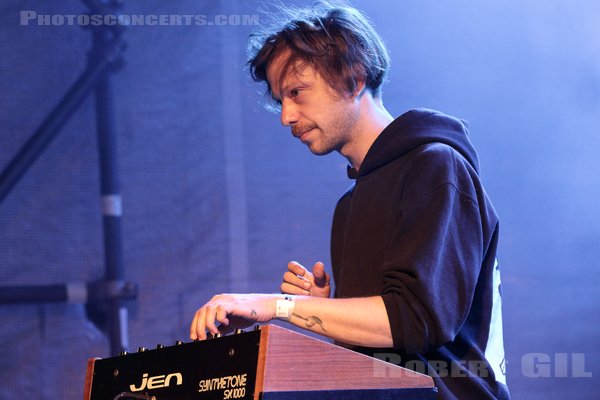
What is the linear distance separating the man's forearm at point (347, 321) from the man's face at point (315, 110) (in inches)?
24.3

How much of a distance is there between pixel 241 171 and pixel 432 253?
1.91 metres

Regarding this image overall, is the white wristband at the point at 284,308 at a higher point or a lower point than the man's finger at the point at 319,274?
higher

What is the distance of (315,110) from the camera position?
2100mm

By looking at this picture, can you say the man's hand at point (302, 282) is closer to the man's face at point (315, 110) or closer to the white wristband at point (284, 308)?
the man's face at point (315, 110)

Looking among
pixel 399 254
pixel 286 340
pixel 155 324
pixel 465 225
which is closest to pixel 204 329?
pixel 286 340

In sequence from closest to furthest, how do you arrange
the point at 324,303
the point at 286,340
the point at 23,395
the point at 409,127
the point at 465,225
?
the point at 286,340 → the point at 324,303 → the point at 465,225 → the point at 409,127 → the point at 23,395

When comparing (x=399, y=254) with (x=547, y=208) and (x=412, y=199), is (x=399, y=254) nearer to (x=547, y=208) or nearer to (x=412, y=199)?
(x=412, y=199)

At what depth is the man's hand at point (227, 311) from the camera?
1.50m

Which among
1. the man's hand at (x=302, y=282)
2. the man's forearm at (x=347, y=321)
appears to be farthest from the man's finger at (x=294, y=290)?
the man's forearm at (x=347, y=321)

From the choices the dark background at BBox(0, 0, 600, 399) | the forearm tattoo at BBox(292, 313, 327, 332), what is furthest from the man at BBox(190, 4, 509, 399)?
the dark background at BBox(0, 0, 600, 399)

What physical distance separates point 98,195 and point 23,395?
2.67 ft

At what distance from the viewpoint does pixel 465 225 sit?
1746 millimetres

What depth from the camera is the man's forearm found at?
5.24 feet

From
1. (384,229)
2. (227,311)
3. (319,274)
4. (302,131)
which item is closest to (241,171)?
(302,131)
